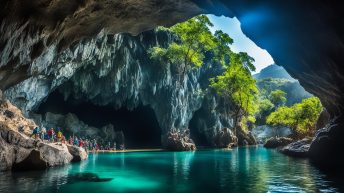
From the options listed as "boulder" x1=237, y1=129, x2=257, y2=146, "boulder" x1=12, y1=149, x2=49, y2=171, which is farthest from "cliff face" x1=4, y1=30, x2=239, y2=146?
"boulder" x1=12, y1=149, x2=49, y2=171

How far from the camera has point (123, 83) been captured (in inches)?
1734

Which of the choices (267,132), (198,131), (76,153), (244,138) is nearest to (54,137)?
(76,153)

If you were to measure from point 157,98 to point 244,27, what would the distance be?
31.6 m

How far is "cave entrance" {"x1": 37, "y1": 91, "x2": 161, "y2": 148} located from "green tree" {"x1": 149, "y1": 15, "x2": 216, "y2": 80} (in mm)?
11023

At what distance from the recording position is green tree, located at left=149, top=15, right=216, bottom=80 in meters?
45.5

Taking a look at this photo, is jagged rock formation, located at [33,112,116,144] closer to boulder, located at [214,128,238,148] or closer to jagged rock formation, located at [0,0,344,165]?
boulder, located at [214,128,238,148]

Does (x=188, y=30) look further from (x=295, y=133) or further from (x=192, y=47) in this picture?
(x=295, y=133)

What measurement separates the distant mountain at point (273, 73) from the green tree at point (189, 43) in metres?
126

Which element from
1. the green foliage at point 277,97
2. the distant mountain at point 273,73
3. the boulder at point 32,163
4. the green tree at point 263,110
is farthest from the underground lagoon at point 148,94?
the distant mountain at point 273,73

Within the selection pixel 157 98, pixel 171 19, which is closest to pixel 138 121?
pixel 157 98

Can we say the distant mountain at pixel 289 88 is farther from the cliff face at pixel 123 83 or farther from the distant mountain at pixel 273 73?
the cliff face at pixel 123 83

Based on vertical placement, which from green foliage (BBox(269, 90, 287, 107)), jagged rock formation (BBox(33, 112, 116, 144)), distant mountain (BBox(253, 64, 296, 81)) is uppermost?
distant mountain (BBox(253, 64, 296, 81))

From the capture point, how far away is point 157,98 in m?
50.7

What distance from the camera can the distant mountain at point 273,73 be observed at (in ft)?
555
